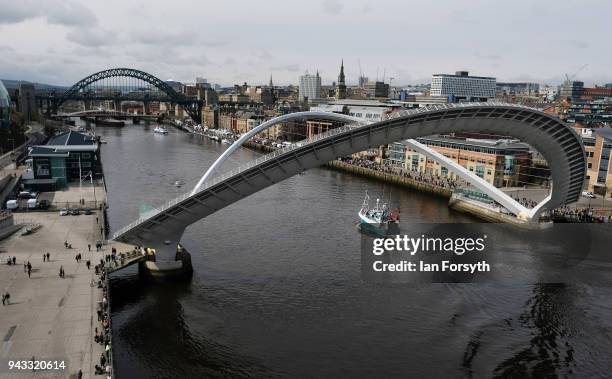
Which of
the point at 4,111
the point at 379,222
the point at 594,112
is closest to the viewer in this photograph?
the point at 379,222

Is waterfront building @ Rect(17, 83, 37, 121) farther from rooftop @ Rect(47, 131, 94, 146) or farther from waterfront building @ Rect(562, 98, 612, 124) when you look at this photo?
waterfront building @ Rect(562, 98, 612, 124)

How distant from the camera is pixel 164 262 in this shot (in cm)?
2652

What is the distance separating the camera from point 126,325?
70.6ft

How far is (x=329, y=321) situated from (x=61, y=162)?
34.2 metres

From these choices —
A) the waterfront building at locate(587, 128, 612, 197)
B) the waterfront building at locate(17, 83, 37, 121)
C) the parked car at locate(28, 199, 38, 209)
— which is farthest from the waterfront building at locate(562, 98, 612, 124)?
the waterfront building at locate(17, 83, 37, 121)

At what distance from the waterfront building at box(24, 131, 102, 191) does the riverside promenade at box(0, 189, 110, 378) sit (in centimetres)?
1438

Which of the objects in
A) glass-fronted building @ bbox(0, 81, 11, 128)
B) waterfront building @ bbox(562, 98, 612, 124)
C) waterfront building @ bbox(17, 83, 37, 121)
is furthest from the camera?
waterfront building @ bbox(17, 83, 37, 121)

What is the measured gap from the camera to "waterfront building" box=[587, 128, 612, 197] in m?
47.9

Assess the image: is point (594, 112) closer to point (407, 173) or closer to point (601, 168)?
point (407, 173)

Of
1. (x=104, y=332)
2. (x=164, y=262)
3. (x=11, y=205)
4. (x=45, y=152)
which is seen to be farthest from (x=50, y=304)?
(x=45, y=152)

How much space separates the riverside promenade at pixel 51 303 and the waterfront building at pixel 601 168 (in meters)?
45.6

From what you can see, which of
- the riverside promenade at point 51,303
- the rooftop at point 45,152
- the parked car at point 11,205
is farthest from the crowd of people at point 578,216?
the rooftop at point 45,152

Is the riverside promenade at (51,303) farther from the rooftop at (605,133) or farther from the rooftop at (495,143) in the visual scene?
the rooftop at (605,133)

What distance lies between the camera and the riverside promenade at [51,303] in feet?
54.2
